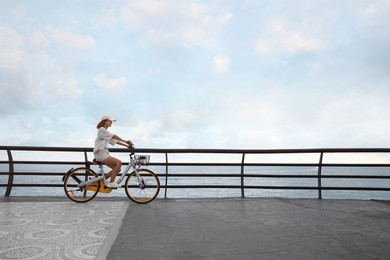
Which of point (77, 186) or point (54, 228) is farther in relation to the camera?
point (77, 186)

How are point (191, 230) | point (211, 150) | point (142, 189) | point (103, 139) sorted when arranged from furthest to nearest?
point (211, 150) < point (142, 189) < point (103, 139) < point (191, 230)

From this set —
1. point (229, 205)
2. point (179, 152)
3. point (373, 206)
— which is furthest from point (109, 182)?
point (373, 206)

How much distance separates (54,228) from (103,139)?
2.42 m

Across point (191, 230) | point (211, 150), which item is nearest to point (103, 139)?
point (211, 150)

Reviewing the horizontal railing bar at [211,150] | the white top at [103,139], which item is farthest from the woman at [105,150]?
the horizontal railing bar at [211,150]

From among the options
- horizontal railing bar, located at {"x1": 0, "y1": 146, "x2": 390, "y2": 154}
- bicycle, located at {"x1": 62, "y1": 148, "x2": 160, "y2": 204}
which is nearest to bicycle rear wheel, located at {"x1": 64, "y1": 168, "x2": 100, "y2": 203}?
bicycle, located at {"x1": 62, "y1": 148, "x2": 160, "y2": 204}

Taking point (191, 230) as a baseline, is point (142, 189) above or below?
above

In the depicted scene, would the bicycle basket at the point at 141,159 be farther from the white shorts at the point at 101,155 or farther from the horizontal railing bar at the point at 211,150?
the horizontal railing bar at the point at 211,150

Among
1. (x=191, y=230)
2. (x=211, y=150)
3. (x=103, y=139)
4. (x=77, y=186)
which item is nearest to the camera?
(x=191, y=230)

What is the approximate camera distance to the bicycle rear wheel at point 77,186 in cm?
690

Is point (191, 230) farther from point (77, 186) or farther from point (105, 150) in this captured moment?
point (77, 186)

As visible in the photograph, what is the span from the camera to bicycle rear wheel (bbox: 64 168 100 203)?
22.6 feet

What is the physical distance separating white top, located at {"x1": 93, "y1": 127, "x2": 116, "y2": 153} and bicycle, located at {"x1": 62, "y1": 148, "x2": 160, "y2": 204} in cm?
40

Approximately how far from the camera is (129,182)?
6973 millimetres
